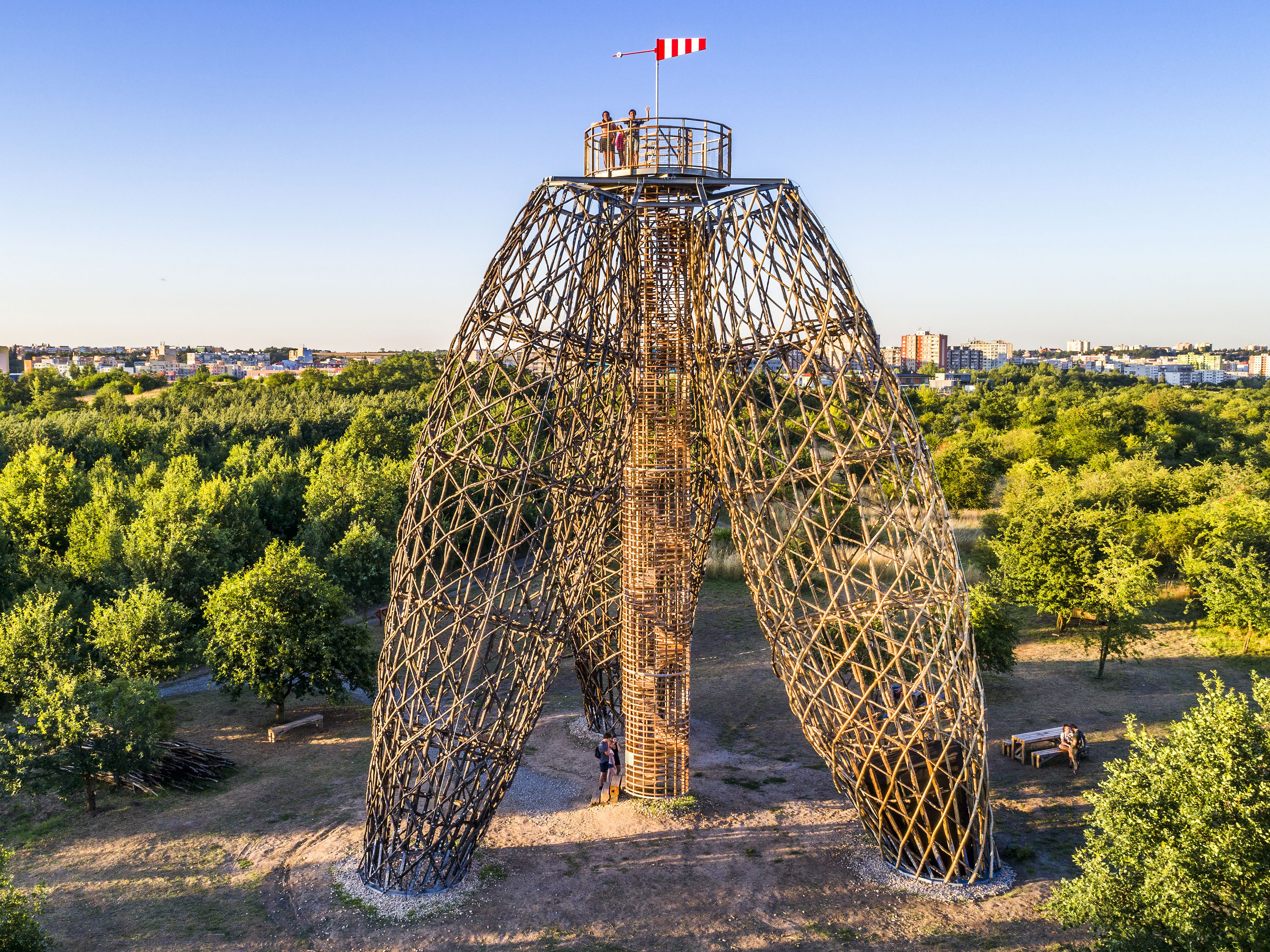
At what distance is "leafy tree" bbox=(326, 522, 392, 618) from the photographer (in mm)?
31922

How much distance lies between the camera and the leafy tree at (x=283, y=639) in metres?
23.5

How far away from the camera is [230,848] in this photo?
1730cm

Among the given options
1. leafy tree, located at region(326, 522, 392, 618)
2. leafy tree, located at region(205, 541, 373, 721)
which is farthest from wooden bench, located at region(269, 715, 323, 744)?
leafy tree, located at region(326, 522, 392, 618)

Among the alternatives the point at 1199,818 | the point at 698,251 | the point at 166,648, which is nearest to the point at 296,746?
the point at 166,648

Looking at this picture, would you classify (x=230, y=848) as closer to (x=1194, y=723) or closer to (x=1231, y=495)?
(x=1194, y=723)

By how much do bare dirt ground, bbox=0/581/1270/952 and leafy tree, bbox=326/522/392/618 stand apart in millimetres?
7739

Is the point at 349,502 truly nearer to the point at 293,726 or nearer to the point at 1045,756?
the point at 293,726

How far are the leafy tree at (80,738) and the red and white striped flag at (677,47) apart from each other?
1841 centimetres

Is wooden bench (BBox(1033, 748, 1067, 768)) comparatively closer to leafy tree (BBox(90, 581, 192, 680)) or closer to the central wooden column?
the central wooden column

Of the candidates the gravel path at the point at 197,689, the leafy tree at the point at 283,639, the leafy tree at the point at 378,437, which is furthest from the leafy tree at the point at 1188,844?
the leafy tree at the point at 378,437

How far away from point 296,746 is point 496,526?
26.8 metres

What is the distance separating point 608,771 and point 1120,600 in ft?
58.2

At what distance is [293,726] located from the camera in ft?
79.3

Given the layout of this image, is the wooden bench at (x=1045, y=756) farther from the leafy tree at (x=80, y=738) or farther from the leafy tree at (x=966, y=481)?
the leafy tree at (x=966, y=481)
